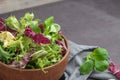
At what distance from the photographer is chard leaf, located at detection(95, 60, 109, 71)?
0.56m

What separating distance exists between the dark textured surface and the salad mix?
0.35 m

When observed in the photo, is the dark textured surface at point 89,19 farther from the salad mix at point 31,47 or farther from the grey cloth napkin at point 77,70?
the salad mix at point 31,47

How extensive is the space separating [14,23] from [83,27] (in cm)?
45

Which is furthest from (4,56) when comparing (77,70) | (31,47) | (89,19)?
(89,19)

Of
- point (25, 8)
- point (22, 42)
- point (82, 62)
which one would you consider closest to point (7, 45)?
point (22, 42)

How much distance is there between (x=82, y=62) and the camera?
604 millimetres

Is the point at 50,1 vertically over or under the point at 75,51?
over

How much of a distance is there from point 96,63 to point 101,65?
1 cm

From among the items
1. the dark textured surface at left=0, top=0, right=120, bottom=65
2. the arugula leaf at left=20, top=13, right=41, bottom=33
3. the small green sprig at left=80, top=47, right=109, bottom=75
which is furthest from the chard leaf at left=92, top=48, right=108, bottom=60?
the dark textured surface at left=0, top=0, right=120, bottom=65

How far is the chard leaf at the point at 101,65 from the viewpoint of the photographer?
22.2 inches

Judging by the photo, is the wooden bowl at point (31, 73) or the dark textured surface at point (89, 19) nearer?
the wooden bowl at point (31, 73)

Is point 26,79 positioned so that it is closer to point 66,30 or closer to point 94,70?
point 94,70

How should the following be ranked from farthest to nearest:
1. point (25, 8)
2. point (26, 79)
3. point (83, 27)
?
point (25, 8) < point (83, 27) < point (26, 79)

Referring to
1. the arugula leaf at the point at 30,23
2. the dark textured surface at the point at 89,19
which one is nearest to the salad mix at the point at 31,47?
the arugula leaf at the point at 30,23
